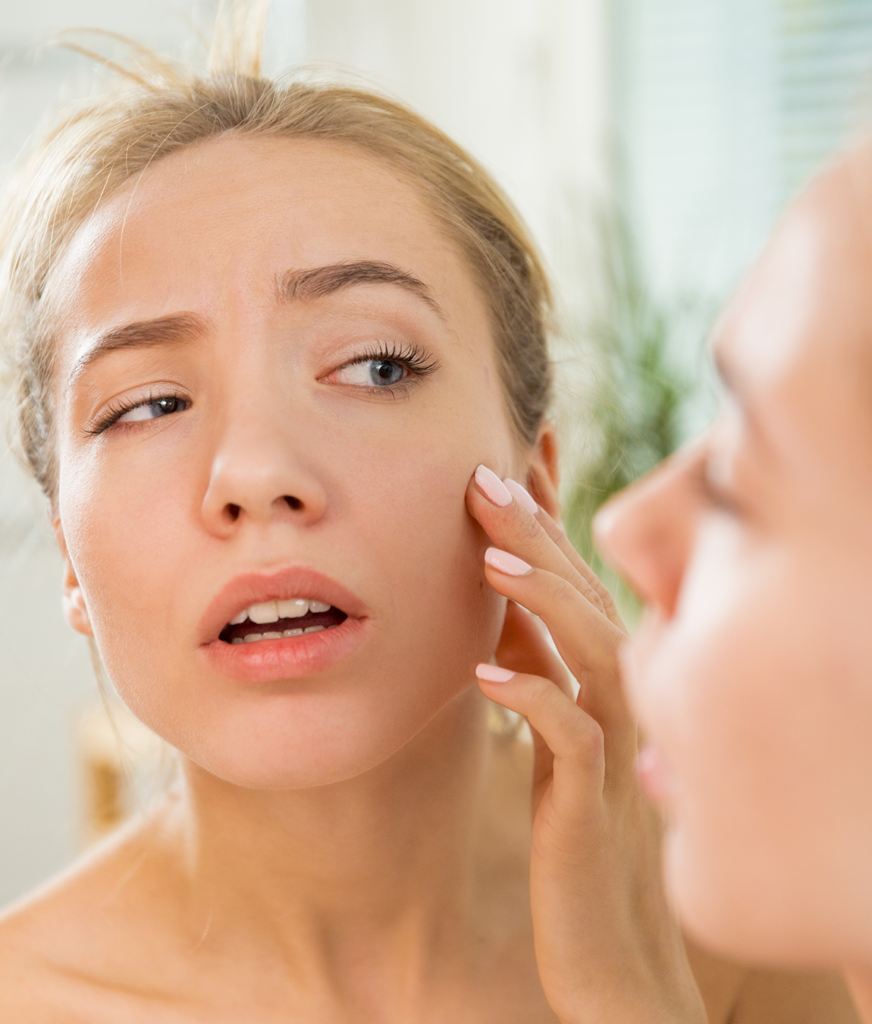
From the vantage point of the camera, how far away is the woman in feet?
2.65

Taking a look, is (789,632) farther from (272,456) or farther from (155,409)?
(155,409)

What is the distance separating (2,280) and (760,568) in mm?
930

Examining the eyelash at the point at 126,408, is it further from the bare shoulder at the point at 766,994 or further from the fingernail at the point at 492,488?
the bare shoulder at the point at 766,994

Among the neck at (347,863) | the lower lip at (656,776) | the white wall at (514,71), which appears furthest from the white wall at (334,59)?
the lower lip at (656,776)

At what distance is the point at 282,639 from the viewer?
80 centimetres

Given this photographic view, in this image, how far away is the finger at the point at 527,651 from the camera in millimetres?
1079

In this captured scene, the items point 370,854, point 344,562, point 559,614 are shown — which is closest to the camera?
point 344,562

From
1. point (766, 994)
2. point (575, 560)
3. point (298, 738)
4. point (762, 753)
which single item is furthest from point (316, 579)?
point (766, 994)

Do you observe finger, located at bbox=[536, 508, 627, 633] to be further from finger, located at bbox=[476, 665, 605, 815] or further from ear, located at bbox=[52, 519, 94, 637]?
ear, located at bbox=[52, 519, 94, 637]

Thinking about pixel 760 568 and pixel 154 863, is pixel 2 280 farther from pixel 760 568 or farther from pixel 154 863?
pixel 760 568

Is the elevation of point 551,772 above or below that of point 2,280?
below

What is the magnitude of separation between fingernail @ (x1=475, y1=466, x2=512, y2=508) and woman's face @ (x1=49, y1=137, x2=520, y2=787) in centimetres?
2

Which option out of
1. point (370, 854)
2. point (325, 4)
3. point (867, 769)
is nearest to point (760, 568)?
point (867, 769)

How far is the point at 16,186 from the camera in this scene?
1138mm
